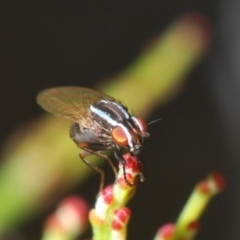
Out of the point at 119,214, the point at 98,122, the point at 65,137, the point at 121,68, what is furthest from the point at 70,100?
the point at 121,68

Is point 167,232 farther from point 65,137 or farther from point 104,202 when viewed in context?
point 65,137

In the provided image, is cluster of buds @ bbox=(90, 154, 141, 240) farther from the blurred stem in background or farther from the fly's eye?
the blurred stem in background

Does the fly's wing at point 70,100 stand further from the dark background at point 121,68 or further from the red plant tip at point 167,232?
the dark background at point 121,68

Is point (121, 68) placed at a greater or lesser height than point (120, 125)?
lesser

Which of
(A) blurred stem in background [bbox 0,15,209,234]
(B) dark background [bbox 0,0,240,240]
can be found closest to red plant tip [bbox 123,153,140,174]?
(A) blurred stem in background [bbox 0,15,209,234]

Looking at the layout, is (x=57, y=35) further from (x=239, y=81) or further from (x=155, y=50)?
(x=239, y=81)

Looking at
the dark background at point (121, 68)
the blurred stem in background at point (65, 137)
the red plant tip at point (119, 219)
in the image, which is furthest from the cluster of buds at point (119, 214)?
the dark background at point (121, 68)
